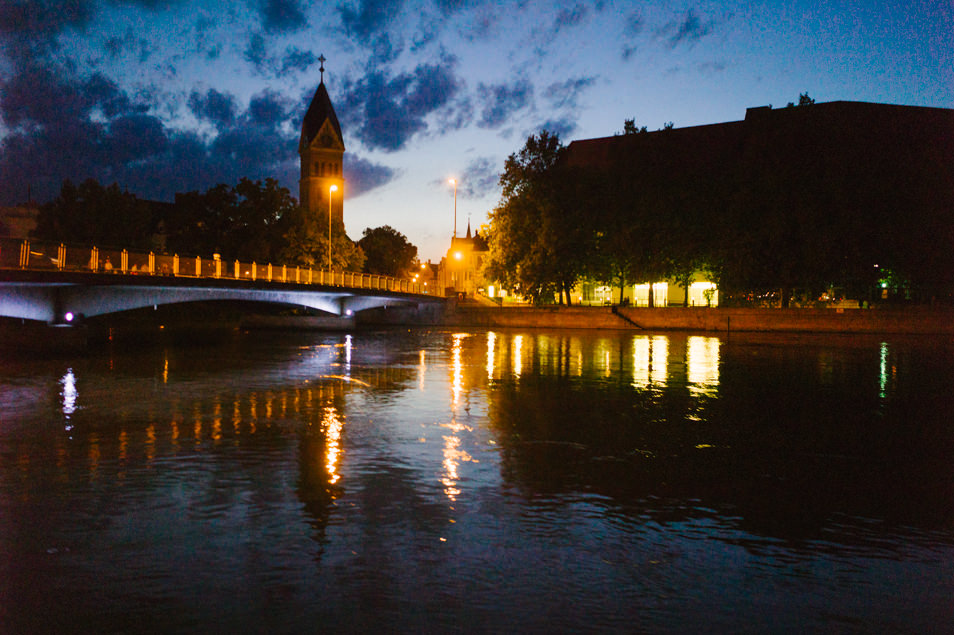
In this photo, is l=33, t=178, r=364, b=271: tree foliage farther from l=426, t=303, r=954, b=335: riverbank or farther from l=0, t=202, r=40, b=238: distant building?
l=0, t=202, r=40, b=238: distant building

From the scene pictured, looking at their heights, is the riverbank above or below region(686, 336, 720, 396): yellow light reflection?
above

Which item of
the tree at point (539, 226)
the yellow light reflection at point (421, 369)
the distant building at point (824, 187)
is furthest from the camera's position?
the tree at point (539, 226)

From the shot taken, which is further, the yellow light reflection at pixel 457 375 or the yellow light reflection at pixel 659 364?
the yellow light reflection at pixel 659 364

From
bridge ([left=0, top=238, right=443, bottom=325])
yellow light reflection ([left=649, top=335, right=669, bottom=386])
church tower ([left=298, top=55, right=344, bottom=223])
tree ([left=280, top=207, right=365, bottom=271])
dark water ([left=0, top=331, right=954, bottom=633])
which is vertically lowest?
dark water ([left=0, top=331, right=954, bottom=633])

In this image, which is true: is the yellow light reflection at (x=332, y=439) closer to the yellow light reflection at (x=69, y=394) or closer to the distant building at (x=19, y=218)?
the yellow light reflection at (x=69, y=394)

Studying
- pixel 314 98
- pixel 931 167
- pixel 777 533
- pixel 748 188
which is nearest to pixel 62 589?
pixel 777 533

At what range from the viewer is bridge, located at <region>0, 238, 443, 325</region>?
28.0m

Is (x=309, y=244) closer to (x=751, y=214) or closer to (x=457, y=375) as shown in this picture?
(x=751, y=214)

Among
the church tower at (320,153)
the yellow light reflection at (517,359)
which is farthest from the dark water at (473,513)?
the church tower at (320,153)

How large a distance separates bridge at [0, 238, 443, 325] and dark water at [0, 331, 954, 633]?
12723mm

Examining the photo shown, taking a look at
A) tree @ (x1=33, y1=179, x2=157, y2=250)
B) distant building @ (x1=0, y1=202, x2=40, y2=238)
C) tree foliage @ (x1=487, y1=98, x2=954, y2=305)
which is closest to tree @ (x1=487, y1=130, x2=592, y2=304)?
tree foliage @ (x1=487, y1=98, x2=954, y2=305)

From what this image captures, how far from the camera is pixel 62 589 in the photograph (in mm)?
5910

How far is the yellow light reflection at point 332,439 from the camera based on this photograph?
32.9 feet

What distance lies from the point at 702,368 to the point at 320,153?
111171 mm
